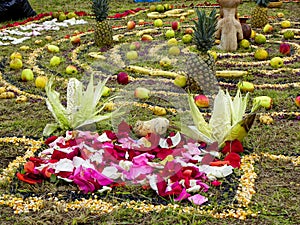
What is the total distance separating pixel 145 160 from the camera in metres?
4.50

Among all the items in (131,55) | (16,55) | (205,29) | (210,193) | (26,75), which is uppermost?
(205,29)

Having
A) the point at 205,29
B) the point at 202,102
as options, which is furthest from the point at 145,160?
the point at 205,29

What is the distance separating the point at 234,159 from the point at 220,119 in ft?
1.49

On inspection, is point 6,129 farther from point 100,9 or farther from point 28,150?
point 100,9

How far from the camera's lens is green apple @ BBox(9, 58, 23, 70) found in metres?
7.82

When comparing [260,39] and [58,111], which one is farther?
[260,39]

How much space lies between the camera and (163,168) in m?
4.38

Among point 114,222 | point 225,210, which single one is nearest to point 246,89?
point 225,210

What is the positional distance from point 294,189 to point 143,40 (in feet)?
19.1

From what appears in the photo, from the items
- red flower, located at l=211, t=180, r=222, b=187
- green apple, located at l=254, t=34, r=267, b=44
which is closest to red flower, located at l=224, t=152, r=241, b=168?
red flower, located at l=211, t=180, r=222, b=187

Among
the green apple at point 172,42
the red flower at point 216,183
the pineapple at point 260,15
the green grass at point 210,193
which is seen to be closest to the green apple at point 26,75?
the green grass at point 210,193

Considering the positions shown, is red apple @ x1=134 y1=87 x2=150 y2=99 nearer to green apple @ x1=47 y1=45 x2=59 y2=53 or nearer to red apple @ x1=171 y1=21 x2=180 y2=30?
green apple @ x1=47 y1=45 x2=59 y2=53

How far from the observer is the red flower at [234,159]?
14.8ft

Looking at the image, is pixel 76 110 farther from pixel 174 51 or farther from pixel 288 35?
pixel 288 35
